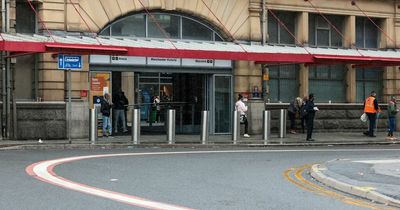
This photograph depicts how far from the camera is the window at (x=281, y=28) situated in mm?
25391

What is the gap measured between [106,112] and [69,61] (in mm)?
3577

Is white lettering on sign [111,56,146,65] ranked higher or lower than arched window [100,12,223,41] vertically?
lower

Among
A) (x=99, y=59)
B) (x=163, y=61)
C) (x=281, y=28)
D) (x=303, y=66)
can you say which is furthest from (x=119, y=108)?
(x=303, y=66)

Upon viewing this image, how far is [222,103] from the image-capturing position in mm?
24422

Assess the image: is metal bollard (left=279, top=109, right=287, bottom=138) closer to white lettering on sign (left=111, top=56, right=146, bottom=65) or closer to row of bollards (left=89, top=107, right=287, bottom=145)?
row of bollards (left=89, top=107, right=287, bottom=145)

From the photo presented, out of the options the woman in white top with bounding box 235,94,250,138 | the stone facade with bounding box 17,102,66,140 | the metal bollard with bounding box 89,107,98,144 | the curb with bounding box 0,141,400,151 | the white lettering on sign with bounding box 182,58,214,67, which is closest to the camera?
the curb with bounding box 0,141,400,151

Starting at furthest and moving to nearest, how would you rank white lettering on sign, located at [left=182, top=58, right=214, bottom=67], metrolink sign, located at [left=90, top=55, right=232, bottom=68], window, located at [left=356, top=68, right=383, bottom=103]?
window, located at [left=356, top=68, right=383, bottom=103] → white lettering on sign, located at [left=182, top=58, right=214, bottom=67] → metrolink sign, located at [left=90, top=55, right=232, bottom=68]

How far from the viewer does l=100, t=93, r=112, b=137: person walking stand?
21.4 m

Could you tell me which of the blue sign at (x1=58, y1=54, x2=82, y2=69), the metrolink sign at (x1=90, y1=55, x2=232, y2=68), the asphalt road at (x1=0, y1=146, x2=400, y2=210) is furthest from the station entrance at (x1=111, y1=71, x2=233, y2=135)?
the asphalt road at (x1=0, y1=146, x2=400, y2=210)

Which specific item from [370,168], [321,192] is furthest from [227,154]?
[321,192]

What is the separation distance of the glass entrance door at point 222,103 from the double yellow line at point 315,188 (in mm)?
10755

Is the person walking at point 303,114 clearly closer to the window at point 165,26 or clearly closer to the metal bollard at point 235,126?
the metal bollard at point 235,126

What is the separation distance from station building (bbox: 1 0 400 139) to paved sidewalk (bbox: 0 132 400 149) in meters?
1.33

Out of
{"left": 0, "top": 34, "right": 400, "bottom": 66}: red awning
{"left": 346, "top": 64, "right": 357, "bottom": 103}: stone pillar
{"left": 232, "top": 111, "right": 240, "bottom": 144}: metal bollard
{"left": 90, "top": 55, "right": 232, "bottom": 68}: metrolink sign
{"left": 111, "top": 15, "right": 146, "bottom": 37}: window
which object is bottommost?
{"left": 232, "top": 111, "right": 240, "bottom": 144}: metal bollard
